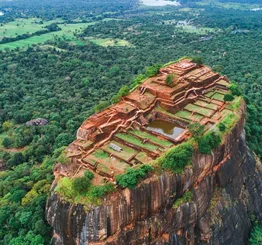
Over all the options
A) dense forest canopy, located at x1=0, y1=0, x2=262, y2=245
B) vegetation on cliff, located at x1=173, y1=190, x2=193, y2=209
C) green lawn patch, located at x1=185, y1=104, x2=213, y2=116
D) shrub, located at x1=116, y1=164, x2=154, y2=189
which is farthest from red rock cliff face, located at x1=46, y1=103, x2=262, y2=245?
dense forest canopy, located at x1=0, y1=0, x2=262, y2=245

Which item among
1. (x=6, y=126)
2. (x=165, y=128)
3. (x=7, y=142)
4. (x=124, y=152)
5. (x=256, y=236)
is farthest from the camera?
(x=6, y=126)

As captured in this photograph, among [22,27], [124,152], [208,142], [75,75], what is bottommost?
[22,27]

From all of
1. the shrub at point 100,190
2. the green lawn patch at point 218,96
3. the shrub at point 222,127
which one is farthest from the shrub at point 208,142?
the green lawn patch at point 218,96

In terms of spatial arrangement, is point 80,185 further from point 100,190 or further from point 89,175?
point 100,190

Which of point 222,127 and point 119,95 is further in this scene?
point 119,95

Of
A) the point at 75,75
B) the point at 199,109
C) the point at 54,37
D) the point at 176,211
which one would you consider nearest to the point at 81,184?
the point at 176,211

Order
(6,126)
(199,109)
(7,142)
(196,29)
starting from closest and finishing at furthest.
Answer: (199,109)
(7,142)
(6,126)
(196,29)

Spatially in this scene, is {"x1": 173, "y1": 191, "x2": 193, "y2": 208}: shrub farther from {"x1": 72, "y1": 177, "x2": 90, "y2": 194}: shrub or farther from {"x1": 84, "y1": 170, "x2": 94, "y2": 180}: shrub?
{"x1": 72, "y1": 177, "x2": 90, "y2": 194}: shrub

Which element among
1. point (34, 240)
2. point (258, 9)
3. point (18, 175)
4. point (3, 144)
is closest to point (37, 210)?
point (34, 240)

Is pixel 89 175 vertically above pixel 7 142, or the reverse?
pixel 89 175
